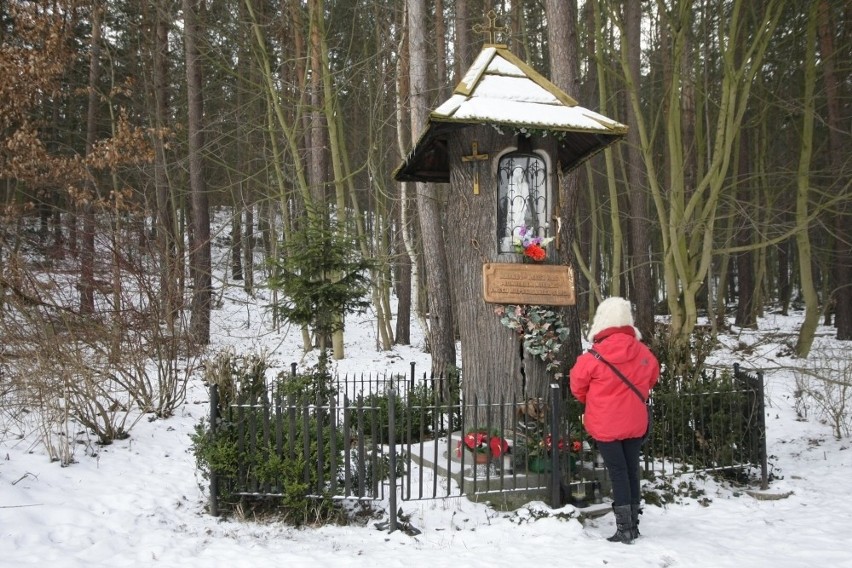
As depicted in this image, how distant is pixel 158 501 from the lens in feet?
17.5

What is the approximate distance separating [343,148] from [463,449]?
10.5m

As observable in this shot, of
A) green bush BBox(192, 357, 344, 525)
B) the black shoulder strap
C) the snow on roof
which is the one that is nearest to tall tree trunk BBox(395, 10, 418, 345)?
the snow on roof

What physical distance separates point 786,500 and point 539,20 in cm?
1468

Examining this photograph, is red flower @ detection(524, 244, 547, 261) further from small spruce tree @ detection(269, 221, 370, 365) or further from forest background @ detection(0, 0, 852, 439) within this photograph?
small spruce tree @ detection(269, 221, 370, 365)

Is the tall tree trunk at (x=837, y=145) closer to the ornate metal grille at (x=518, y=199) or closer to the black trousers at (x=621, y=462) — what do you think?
the ornate metal grille at (x=518, y=199)

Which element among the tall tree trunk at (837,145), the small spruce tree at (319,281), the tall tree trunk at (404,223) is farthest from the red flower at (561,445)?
the tall tree trunk at (837,145)

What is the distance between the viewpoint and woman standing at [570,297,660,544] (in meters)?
4.35

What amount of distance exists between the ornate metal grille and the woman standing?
54.0 inches

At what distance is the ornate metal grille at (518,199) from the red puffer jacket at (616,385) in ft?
5.00

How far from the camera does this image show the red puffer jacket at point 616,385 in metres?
4.34

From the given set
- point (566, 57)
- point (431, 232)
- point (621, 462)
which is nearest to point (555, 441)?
point (621, 462)

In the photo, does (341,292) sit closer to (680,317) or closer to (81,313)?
(81,313)

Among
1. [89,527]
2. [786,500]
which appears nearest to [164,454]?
[89,527]

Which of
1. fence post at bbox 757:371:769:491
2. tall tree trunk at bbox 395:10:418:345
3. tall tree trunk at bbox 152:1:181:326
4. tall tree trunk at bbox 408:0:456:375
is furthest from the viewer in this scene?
tall tree trunk at bbox 395:10:418:345
